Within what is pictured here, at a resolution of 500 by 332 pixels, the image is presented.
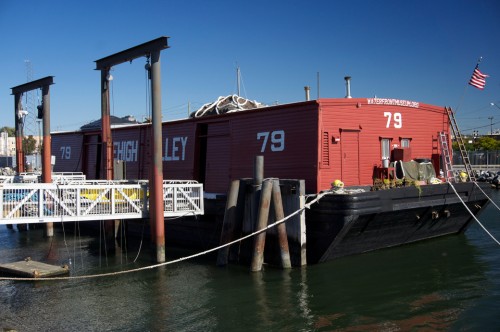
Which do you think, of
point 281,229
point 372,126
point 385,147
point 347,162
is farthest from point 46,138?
point 385,147

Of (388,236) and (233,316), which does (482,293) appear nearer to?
(388,236)

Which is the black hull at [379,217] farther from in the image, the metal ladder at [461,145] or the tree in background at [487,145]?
the tree in background at [487,145]

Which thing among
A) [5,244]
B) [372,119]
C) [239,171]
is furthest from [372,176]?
[5,244]

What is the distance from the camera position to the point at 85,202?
594 inches

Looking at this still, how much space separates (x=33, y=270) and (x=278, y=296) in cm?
693

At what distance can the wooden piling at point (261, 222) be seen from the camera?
14055 millimetres

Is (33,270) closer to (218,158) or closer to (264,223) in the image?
(264,223)

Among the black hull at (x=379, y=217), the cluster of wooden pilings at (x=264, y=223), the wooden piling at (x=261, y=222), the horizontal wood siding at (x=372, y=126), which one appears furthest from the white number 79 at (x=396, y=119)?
the wooden piling at (x=261, y=222)

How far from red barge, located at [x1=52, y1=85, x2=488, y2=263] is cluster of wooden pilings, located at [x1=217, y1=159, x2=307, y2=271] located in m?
0.46

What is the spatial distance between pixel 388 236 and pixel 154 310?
797 centimetres

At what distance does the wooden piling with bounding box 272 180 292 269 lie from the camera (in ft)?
46.1

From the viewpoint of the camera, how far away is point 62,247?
19.5 metres

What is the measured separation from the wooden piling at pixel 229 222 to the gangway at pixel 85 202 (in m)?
1.63

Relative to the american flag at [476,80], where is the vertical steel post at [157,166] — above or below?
below
